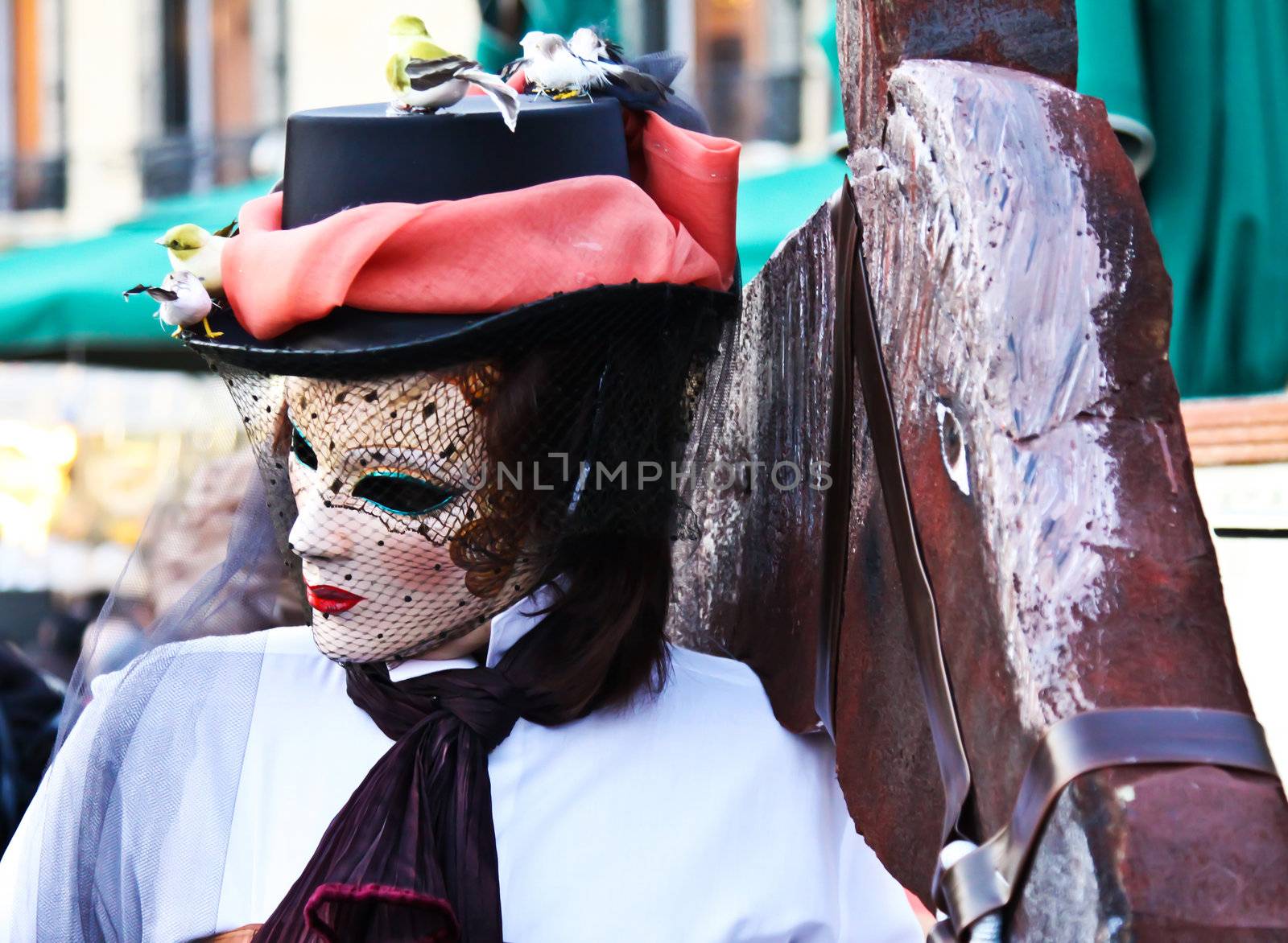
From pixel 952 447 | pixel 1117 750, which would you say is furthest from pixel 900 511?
pixel 1117 750

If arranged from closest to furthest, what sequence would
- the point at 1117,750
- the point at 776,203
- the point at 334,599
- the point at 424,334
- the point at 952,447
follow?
the point at 1117,750 < the point at 952,447 < the point at 424,334 < the point at 334,599 < the point at 776,203

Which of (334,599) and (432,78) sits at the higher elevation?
(432,78)

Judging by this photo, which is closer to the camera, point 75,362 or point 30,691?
point 30,691

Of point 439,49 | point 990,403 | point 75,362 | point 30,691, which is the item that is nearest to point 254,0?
point 75,362

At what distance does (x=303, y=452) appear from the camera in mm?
1393

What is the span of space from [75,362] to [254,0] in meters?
4.14

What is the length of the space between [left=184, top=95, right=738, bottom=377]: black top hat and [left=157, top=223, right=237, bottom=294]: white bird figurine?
0.14ft

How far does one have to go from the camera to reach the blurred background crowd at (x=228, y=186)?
1909 millimetres

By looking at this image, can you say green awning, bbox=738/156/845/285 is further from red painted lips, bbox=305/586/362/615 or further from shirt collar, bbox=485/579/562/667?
red painted lips, bbox=305/586/362/615

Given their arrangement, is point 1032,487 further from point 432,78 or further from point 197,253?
point 197,253

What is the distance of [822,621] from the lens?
135 centimetres

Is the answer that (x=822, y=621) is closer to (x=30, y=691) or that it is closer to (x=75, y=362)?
(x=30, y=691)

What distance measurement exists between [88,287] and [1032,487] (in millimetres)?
4929

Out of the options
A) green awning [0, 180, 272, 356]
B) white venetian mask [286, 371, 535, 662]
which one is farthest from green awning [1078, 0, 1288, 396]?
green awning [0, 180, 272, 356]
